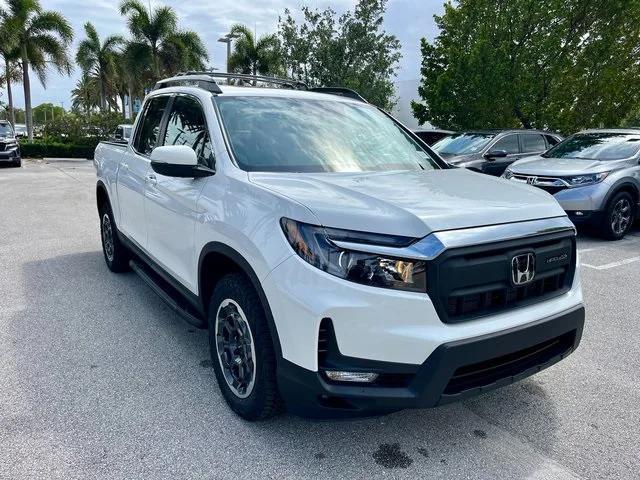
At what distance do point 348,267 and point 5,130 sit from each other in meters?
21.7

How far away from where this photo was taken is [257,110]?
3.46 metres

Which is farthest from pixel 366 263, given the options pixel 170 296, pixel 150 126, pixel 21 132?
pixel 21 132

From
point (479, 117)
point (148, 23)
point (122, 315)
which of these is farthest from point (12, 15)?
point (122, 315)

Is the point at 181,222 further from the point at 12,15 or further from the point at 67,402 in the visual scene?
the point at 12,15

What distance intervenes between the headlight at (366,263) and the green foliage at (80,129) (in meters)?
28.6

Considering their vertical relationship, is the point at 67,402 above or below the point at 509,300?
below

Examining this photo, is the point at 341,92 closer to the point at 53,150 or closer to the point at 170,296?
the point at 170,296

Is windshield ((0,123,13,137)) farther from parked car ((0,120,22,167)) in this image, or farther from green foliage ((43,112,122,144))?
green foliage ((43,112,122,144))

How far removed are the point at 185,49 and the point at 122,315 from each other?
103 feet

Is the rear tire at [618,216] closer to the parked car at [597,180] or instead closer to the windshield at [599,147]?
the parked car at [597,180]

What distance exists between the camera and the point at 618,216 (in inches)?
311

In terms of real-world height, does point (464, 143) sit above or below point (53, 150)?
above

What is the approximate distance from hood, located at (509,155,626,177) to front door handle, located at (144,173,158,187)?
6166mm

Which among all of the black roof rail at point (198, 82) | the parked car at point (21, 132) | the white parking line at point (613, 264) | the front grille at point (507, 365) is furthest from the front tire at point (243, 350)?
the parked car at point (21, 132)
